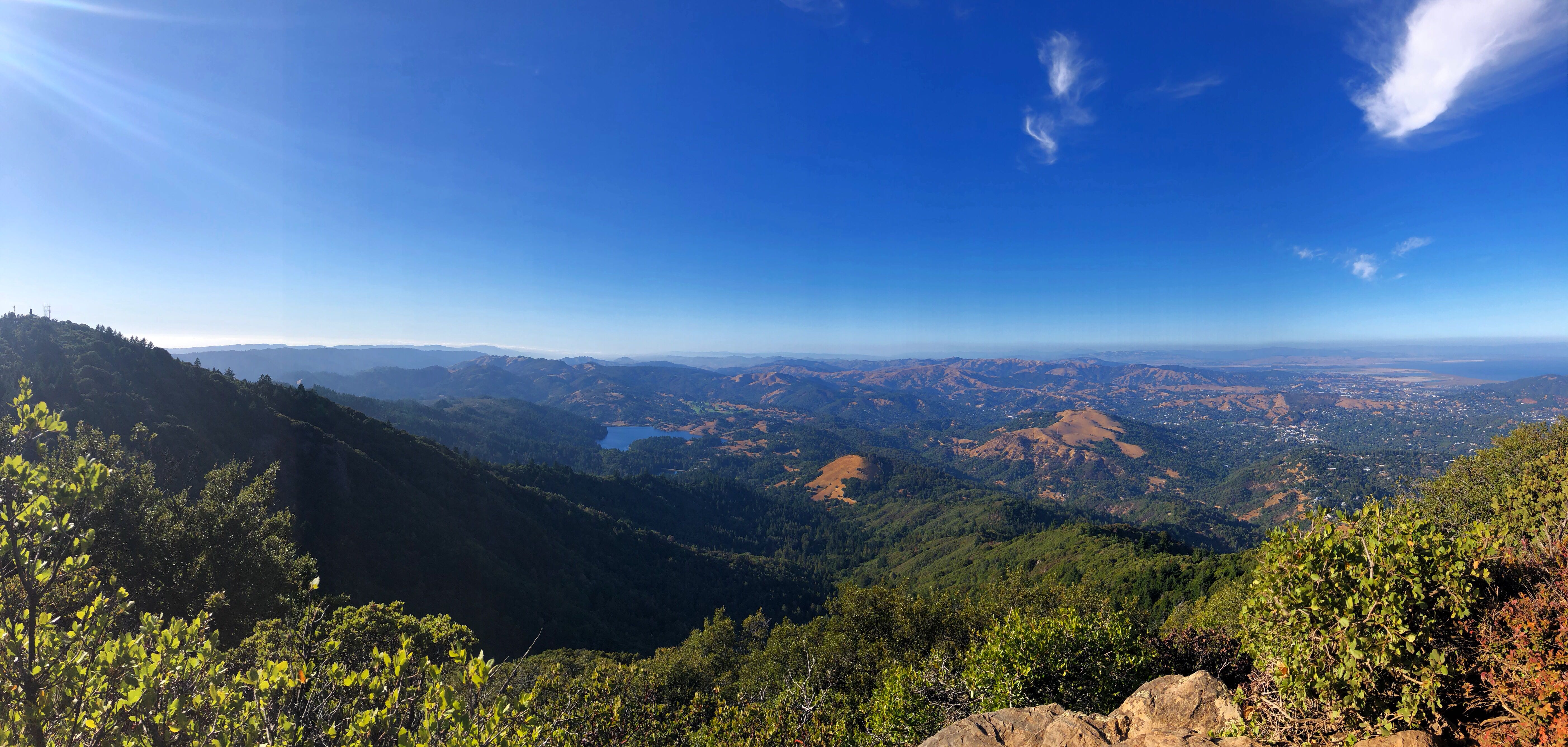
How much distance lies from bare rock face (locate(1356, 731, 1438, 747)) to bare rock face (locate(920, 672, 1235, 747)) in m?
2.60

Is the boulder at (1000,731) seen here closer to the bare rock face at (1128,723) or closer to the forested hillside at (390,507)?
the bare rock face at (1128,723)

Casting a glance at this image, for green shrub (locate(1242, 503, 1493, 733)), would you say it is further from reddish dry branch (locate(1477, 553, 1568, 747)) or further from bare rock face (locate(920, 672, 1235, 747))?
bare rock face (locate(920, 672, 1235, 747))

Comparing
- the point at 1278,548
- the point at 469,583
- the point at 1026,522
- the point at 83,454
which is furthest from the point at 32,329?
the point at 1026,522

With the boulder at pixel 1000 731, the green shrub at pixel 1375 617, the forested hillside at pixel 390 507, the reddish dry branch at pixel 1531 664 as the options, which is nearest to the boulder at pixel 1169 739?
the boulder at pixel 1000 731

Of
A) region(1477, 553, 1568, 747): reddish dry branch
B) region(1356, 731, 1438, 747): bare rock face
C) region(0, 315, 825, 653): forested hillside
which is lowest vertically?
region(0, 315, 825, 653): forested hillside

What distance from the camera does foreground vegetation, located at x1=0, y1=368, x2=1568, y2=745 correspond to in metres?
6.09

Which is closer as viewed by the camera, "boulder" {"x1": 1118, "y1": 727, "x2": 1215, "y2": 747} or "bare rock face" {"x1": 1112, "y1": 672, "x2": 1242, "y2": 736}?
"boulder" {"x1": 1118, "y1": 727, "x2": 1215, "y2": 747}

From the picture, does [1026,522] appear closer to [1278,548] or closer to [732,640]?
[732,640]

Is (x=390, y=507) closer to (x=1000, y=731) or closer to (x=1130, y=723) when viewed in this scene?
(x=1000, y=731)

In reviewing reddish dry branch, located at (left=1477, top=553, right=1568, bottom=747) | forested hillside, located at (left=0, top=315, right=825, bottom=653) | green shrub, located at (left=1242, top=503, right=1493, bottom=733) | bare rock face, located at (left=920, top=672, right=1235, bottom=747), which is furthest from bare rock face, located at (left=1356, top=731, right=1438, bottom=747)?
forested hillside, located at (left=0, top=315, right=825, bottom=653)

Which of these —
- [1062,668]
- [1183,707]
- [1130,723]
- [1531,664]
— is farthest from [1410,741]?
[1062,668]

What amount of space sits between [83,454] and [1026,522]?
194941 mm

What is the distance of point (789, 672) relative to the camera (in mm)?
18312

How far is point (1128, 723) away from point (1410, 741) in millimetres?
4524
